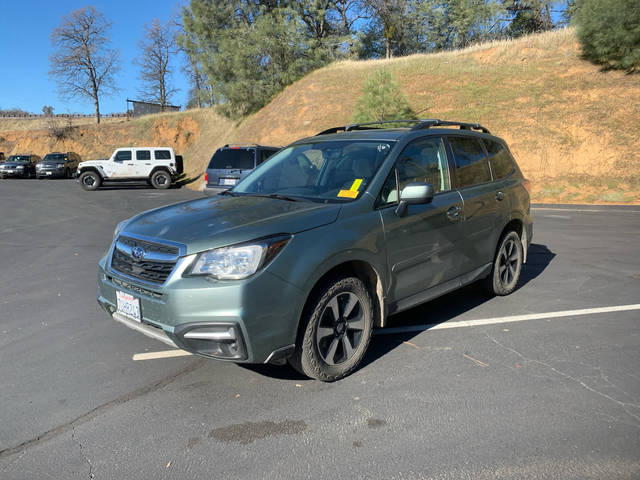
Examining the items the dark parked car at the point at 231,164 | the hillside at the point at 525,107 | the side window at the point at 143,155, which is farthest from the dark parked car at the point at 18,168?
the dark parked car at the point at 231,164

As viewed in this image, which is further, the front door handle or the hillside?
the hillside

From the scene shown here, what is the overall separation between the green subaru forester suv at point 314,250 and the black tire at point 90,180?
21.5m

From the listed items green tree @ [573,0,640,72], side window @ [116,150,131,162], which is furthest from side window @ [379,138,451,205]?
green tree @ [573,0,640,72]

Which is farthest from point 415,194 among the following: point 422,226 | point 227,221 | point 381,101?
point 381,101

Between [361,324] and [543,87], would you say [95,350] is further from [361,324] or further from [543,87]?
[543,87]

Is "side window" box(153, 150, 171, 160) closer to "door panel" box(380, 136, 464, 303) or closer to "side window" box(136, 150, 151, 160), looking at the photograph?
"side window" box(136, 150, 151, 160)

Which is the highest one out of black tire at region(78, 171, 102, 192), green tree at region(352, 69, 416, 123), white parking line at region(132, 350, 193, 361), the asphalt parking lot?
green tree at region(352, 69, 416, 123)

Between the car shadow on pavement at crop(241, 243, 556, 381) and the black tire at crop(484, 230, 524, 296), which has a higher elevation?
the black tire at crop(484, 230, 524, 296)

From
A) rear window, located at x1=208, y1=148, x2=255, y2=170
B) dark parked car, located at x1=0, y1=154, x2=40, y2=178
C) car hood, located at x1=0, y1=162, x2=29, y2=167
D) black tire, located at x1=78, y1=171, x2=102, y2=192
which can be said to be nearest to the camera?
rear window, located at x1=208, y1=148, x2=255, y2=170

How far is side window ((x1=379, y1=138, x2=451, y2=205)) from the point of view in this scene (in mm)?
3916

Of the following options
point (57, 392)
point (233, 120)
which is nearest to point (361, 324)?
point (57, 392)

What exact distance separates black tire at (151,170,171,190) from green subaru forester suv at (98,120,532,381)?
2155cm

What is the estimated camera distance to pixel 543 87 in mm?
24500

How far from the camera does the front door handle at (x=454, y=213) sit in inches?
171
